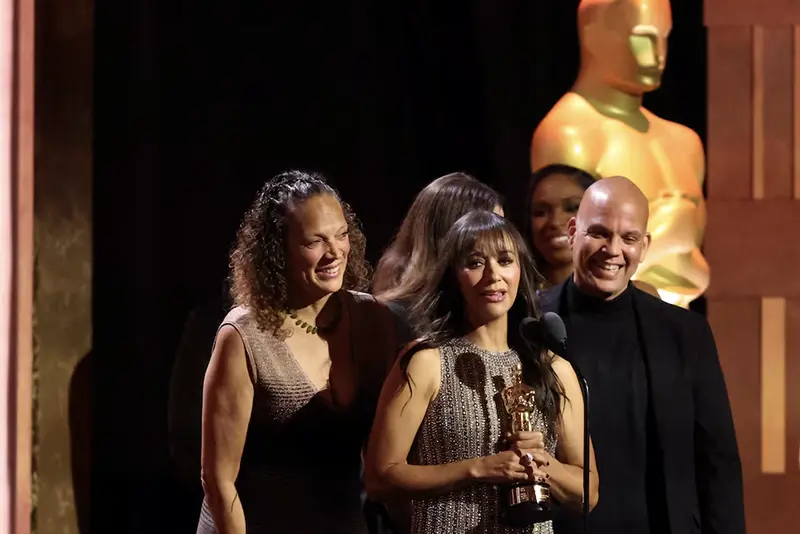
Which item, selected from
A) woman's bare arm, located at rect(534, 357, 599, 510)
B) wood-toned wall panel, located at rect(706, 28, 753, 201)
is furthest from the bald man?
wood-toned wall panel, located at rect(706, 28, 753, 201)

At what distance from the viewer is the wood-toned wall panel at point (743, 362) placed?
→ 4012 mm

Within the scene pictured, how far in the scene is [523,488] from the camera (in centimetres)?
222

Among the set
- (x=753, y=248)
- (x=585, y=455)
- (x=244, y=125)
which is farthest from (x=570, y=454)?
(x=753, y=248)

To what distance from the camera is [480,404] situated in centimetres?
230

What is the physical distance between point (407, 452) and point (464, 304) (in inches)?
Answer: 11.5

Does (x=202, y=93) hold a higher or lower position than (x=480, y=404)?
higher

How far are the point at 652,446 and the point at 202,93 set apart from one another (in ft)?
5.97

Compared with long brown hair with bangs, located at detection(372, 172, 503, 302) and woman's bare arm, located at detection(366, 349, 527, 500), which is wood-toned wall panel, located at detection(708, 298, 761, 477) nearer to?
long brown hair with bangs, located at detection(372, 172, 503, 302)

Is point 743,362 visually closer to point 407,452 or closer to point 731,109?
point 731,109

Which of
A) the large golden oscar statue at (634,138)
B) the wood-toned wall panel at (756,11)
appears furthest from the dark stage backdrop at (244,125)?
the large golden oscar statue at (634,138)
